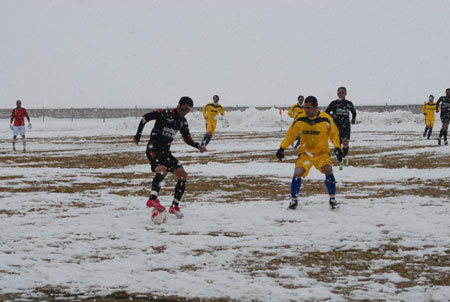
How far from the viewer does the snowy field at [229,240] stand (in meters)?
4.87

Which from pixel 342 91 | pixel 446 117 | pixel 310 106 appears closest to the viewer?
pixel 310 106

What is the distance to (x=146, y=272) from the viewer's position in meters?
5.36

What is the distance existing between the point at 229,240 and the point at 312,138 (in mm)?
2724

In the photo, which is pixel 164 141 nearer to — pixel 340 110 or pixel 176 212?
pixel 176 212

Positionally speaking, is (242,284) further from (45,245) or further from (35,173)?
(35,173)

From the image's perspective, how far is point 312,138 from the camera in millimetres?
8859

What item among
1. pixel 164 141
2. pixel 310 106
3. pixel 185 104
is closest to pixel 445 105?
pixel 310 106

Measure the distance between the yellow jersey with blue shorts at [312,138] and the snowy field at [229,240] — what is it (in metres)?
0.68

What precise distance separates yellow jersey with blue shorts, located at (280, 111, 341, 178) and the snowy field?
26.7 inches

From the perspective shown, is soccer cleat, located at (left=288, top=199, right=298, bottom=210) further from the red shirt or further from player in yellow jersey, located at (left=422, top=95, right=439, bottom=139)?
player in yellow jersey, located at (left=422, top=95, right=439, bottom=139)

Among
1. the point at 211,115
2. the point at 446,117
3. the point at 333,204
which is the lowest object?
the point at 333,204

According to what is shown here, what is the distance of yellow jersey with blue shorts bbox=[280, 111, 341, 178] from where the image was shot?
884 cm

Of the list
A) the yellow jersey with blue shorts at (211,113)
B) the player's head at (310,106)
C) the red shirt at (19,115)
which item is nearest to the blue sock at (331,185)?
the player's head at (310,106)

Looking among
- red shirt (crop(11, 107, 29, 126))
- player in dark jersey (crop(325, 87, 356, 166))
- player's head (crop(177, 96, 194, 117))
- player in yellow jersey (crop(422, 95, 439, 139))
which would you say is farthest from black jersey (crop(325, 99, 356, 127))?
player in yellow jersey (crop(422, 95, 439, 139))
